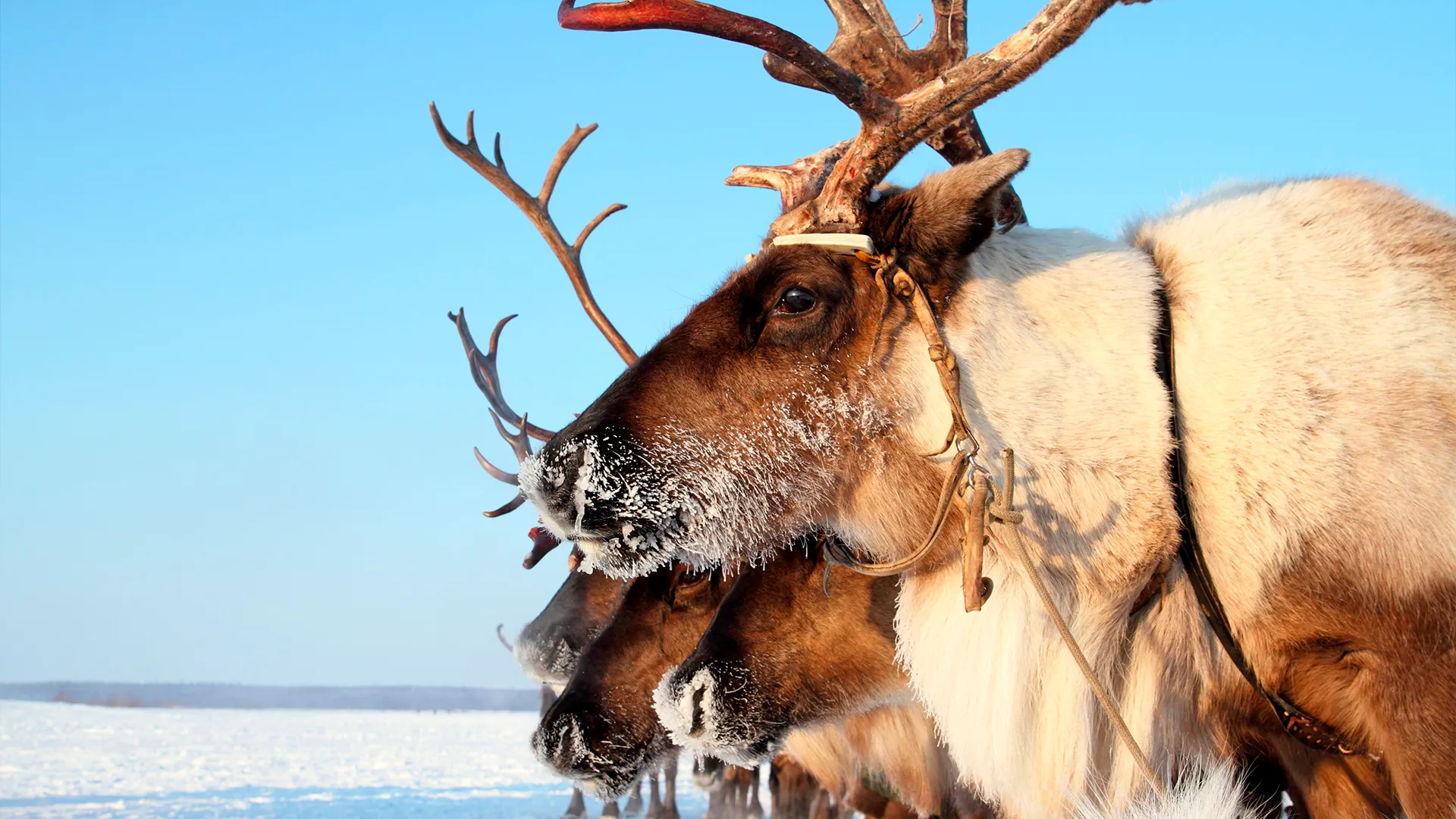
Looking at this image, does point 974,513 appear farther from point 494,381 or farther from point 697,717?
point 494,381

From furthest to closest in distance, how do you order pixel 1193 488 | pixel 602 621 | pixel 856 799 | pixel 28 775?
pixel 28 775
pixel 856 799
pixel 602 621
pixel 1193 488

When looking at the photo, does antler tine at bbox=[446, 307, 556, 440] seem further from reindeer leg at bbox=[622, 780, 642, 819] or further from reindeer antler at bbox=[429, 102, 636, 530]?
reindeer leg at bbox=[622, 780, 642, 819]

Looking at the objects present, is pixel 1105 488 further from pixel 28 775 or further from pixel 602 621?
pixel 28 775

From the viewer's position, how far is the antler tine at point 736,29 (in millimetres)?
2727

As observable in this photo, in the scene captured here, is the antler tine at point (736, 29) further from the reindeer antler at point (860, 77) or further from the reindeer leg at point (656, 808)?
the reindeer leg at point (656, 808)

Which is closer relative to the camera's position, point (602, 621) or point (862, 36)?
point (862, 36)


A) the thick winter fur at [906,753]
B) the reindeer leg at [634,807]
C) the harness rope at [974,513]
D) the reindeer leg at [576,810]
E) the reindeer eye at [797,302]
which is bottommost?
the reindeer leg at [634,807]

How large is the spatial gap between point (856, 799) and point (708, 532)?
4024mm

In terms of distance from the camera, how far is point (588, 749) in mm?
4039

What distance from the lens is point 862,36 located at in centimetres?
309

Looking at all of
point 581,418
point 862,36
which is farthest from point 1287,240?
point 581,418

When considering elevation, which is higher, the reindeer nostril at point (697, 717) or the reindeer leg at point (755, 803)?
the reindeer nostril at point (697, 717)

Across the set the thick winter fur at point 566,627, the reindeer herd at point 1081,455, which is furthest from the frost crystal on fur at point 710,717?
the thick winter fur at point 566,627

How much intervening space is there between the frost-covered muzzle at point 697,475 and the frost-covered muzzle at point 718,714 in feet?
2.48
